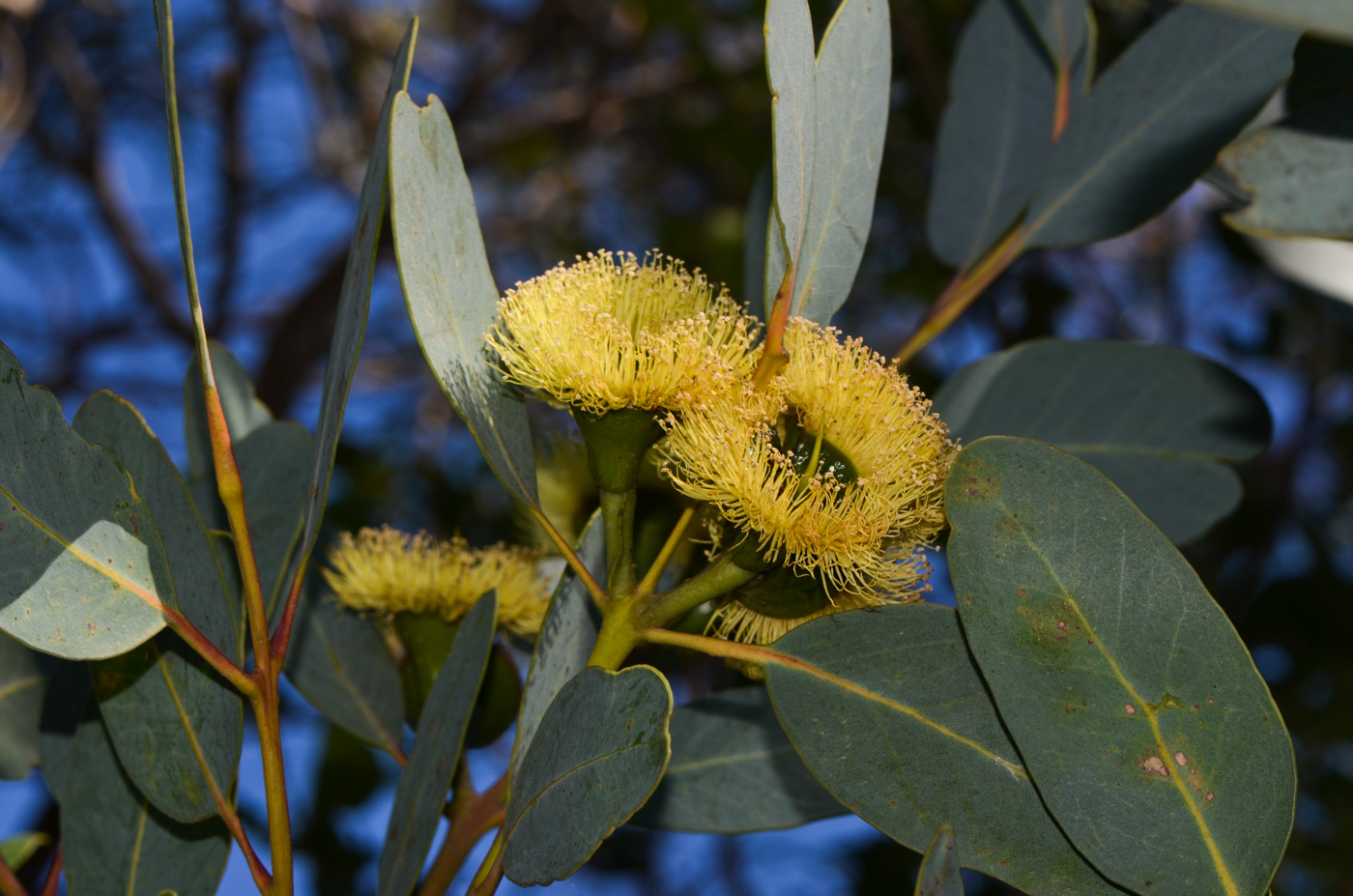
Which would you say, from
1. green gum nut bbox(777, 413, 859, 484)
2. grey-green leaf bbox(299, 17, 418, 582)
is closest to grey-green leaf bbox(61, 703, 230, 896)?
grey-green leaf bbox(299, 17, 418, 582)

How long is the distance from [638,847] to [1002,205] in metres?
1.81

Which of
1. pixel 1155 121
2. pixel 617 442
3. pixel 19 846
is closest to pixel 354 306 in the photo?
pixel 617 442

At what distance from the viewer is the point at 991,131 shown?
3.17ft

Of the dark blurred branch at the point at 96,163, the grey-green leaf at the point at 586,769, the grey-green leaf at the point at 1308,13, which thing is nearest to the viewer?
the grey-green leaf at the point at 1308,13

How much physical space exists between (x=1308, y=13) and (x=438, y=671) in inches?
25.4

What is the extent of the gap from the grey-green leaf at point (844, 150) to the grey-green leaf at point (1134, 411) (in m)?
0.29

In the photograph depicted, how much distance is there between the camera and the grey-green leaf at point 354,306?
22.2 inches

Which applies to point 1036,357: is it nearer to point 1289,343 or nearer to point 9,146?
point 1289,343

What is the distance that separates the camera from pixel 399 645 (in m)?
0.92

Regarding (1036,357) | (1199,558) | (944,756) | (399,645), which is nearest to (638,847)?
(1199,558)

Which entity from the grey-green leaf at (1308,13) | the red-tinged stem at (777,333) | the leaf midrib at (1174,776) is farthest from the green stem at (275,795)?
the grey-green leaf at (1308,13)

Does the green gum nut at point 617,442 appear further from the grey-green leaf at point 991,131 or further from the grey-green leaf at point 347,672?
the grey-green leaf at point 991,131

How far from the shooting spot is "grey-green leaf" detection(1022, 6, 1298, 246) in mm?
785

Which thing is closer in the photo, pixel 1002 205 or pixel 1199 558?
pixel 1002 205
